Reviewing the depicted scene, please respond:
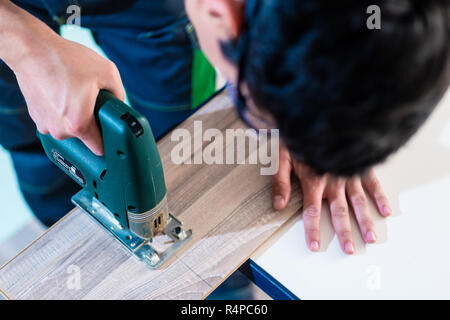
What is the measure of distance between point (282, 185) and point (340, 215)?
0.47 ft

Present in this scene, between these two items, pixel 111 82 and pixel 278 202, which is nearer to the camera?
pixel 111 82

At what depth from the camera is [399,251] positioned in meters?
0.98

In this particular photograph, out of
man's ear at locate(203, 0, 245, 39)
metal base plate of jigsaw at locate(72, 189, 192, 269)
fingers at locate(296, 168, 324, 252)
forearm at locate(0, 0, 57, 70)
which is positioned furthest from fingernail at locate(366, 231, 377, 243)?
forearm at locate(0, 0, 57, 70)

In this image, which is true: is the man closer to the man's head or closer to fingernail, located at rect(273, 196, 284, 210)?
the man's head

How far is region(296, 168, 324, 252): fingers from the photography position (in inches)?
38.9

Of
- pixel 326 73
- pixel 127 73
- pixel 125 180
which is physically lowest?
pixel 127 73

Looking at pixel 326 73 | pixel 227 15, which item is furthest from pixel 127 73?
Result: pixel 326 73

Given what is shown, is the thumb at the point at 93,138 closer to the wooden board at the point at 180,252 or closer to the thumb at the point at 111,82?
the thumb at the point at 111,82

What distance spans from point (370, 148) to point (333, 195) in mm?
475

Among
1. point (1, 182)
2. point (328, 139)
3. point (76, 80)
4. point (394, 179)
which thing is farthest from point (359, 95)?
point (1, 182)

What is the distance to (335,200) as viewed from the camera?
1.04m

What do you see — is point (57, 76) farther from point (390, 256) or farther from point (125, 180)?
point (390, 256)

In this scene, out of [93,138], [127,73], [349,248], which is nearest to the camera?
[93,138]

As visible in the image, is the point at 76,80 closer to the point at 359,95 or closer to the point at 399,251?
the point at 359,95
